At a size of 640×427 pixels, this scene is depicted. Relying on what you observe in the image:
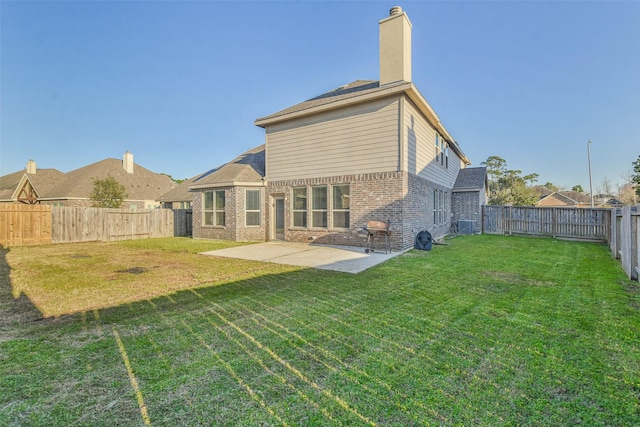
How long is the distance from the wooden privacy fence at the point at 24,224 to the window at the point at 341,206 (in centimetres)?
1229

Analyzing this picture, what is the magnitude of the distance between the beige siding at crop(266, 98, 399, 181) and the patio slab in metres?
2.81

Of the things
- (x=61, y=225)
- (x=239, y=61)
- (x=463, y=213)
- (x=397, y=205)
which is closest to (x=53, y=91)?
(x=61, y=225)

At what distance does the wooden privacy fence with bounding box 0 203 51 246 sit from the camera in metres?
11.2

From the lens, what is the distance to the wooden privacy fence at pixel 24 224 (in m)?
11.2

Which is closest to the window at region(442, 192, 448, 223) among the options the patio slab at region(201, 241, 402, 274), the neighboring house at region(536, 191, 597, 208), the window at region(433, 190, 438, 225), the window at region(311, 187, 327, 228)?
the window at region(433, 190, 438, 225)

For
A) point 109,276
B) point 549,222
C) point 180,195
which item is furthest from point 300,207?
point 180,195

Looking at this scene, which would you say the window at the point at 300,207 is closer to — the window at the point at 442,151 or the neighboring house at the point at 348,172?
the neighboring house at the point at 348,172

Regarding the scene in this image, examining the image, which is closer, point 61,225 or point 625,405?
point 625,405

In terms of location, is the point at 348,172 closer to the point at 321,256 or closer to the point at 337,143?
the point at 337,143

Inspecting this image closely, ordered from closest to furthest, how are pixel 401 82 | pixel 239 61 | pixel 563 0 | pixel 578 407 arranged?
pixel 578 407
pixel 401 82
pixel 563 0
pixel 239 61

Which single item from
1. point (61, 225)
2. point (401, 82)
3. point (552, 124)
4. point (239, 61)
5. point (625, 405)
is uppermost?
point (239, 61)

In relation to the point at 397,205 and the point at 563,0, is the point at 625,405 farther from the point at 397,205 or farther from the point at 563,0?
the point at 563,0

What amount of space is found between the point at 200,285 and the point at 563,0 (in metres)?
14.6

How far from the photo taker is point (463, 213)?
1598 cm
